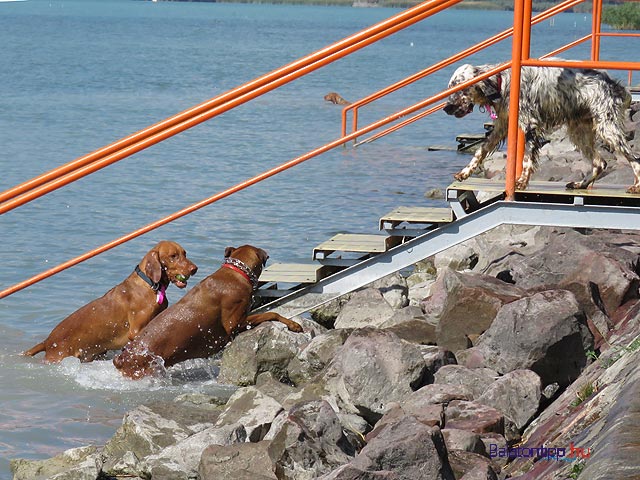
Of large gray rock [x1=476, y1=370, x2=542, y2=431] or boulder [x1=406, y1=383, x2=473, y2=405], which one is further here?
boulder [x1=406, y1=383, x2=473, y2=405]

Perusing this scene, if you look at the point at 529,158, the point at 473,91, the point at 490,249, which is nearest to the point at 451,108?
the point at 473,91

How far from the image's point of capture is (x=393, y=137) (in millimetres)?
23312

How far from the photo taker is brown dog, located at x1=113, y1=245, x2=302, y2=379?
795 centimetres

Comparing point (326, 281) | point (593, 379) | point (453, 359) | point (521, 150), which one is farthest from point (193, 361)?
point (593, 379)

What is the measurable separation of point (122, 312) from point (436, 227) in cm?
243

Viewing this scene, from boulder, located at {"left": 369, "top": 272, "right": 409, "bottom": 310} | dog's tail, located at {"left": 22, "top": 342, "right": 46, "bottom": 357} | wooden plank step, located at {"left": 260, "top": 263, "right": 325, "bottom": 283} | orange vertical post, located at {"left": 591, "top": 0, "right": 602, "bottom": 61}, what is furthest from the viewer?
orange vertical post, located at {"left": 591, "top": 0, "right": 602, "bottom": 61}

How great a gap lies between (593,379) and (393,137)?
17.9 metres

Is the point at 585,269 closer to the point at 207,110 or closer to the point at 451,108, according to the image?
the point at 451,108

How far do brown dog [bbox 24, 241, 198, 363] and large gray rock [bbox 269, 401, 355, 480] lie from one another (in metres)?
2.91

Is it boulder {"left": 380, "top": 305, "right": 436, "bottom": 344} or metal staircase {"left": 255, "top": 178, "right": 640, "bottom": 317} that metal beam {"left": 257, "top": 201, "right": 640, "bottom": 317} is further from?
boulder {"left": 380, "top": 305, "right": 436, "bottom": 344}

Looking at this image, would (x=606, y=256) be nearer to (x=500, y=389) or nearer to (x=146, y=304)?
(x=500, y=389)

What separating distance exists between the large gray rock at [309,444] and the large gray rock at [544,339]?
145cm

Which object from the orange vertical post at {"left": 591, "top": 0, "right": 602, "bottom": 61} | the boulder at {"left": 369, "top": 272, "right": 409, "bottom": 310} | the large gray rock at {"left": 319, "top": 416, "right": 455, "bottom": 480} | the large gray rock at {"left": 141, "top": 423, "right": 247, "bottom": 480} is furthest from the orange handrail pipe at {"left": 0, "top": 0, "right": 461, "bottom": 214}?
the orange vertical post at {"left": 591, "top": 0, "right": 602, "bottom": 61}

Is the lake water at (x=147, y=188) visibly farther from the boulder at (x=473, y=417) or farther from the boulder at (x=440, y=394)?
the boulder at (x=473, y=417)
